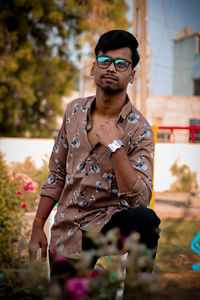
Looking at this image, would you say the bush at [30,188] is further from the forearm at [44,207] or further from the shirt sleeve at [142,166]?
the shirt sleeve at [142,166]

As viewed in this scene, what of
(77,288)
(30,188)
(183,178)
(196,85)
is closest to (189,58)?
(196,85)

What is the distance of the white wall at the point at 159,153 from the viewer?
25.6 feet

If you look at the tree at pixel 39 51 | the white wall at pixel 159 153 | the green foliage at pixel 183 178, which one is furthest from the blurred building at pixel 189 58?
the white wall at pixel 159 153

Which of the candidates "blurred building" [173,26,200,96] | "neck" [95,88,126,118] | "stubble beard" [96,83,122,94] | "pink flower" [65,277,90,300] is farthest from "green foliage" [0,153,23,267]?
"blurred building" [173,26,200,96]

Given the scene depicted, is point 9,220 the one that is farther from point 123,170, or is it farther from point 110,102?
point 123,170

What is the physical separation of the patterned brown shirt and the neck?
43mm

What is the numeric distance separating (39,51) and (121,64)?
14825mm

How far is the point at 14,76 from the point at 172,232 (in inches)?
590

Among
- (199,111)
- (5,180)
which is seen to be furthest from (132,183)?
(199,111)

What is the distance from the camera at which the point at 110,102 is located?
2.25 metres

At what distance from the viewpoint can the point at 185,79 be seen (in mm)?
27719

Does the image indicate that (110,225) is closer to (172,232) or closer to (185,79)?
(172,232)

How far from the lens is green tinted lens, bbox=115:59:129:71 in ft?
6.98

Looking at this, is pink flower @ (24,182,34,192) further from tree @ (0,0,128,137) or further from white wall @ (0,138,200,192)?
tree @ (0,0,128,137)
